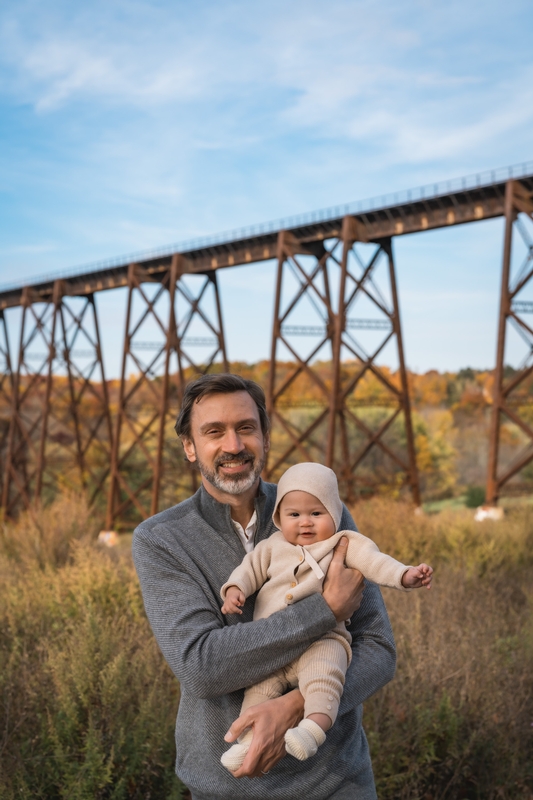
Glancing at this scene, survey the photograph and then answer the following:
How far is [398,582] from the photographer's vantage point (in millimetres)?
2010

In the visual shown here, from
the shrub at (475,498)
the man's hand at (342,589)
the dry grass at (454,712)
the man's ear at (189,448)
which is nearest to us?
the man's hand at (342,589)

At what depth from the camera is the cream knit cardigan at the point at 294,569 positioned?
6.64ft

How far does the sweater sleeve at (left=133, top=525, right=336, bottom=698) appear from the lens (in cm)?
190

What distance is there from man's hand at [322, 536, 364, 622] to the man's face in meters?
0.31

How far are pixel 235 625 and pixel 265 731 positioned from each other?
0.24m

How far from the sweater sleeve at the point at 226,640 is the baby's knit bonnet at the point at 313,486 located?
26cm

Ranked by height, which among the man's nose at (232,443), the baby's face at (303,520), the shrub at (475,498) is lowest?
the shrub at (475,498)

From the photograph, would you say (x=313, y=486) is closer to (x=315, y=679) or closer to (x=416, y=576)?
(x=416, y=576)

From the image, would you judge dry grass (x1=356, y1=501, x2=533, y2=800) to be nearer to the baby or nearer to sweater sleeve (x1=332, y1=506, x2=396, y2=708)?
sweater sleeve (x1=332, y1=506, x2=396, y2=708)

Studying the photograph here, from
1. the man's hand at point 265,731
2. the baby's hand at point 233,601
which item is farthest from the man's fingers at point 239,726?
the baby's hand at point 233,601

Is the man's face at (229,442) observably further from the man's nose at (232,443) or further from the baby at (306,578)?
the baby at (306,578)

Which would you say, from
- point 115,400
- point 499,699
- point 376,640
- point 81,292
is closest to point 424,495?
point 81,292

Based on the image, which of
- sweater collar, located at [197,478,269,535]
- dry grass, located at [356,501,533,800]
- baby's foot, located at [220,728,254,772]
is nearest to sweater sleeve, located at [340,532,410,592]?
sweater collar, located at [197,478,269,535]

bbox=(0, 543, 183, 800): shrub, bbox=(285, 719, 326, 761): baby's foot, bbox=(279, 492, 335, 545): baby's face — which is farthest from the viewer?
bbox=(0, 543, 183, 800): shrub
